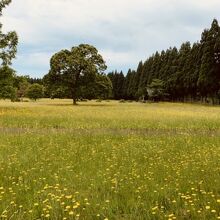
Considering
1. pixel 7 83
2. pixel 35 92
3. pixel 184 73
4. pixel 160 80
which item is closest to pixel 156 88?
pixel 160 80

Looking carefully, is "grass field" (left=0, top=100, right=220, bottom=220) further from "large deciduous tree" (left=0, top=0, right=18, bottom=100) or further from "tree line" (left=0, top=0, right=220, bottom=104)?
"tree line" (left=0, top=0, right=220, bottom=104)

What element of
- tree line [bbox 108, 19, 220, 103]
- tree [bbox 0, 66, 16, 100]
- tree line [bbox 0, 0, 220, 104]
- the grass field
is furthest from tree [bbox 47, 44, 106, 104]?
the grass field

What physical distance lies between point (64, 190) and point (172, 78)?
91348 millimetres

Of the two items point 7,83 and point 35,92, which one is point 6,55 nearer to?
point 7,83

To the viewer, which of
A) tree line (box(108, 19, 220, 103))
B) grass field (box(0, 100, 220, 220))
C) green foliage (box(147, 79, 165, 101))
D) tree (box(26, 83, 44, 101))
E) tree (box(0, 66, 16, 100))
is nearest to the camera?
grass field (box(0, 100, 220, 220))

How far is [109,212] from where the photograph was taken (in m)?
7.93

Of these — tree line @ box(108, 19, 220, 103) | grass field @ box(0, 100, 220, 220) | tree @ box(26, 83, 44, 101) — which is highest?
tree line @ box(108, 19, 220, 103)

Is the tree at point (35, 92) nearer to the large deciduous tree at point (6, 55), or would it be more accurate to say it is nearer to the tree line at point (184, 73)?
the tree line at point (184, 73)

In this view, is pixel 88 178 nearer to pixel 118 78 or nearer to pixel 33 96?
pixel 33 96

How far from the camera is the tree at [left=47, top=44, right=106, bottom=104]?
3300 inches

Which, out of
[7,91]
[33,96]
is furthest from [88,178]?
[33,96]

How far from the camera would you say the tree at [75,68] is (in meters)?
83.8

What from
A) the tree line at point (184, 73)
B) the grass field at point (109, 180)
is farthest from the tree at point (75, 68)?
the grass field at point (109, 180)

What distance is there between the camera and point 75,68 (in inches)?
3337
